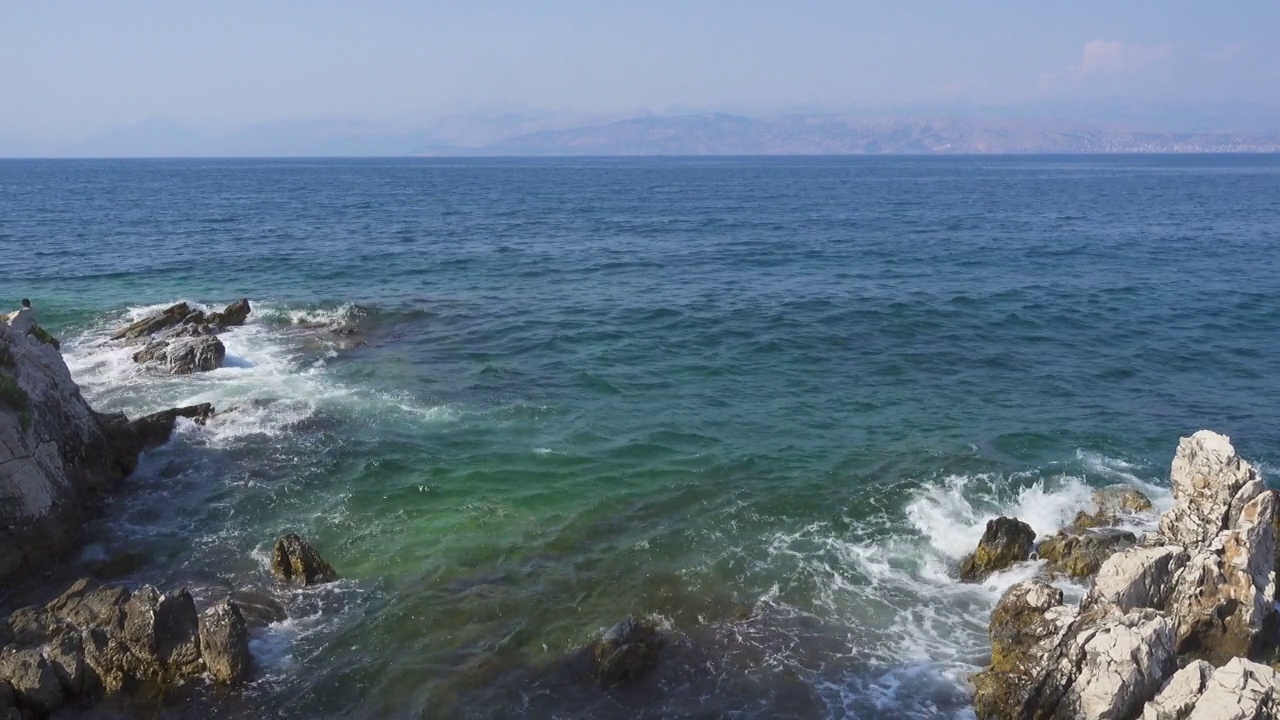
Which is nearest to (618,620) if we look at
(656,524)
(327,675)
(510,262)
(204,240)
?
(656,524)

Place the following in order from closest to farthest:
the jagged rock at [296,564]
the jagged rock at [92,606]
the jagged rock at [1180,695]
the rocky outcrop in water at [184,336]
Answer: the jagged rock at [1180,695] < the jagged rock at [92,606] < the jagged rock at [296,564] < the rocky outcrop in water at [184,336]

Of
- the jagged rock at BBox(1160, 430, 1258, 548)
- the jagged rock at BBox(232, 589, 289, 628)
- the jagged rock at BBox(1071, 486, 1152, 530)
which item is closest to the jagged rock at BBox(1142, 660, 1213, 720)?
the jagged rock at BBox(1160, 430, 1258, 548)

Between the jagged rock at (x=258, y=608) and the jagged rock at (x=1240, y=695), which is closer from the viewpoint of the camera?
the jagged rock at (x=1240, y=695)

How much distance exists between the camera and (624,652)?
2186 centimetres

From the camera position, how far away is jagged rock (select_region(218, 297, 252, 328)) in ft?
172

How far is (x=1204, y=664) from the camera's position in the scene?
17656 mm

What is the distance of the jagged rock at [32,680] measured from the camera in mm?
19859

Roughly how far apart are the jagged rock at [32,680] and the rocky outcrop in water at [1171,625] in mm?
22205

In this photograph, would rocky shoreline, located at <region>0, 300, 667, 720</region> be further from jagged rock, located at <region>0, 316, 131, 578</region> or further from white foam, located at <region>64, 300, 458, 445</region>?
white foam, located at <region>64, 300, 458, 445</region>

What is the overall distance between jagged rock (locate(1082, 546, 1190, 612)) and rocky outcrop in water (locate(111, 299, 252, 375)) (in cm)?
4113

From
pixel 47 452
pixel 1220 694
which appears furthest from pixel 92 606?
pixel 1220 694

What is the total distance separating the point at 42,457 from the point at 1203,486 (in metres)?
36.3

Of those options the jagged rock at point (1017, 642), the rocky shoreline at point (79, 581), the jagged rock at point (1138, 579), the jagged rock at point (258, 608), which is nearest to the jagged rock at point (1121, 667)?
the jagged rock at point (1017, 642)

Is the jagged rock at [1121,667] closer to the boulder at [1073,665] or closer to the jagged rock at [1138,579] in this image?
the boulder at [1073,665]
